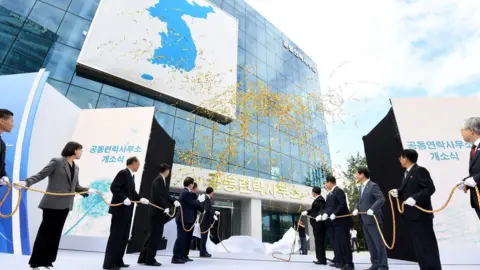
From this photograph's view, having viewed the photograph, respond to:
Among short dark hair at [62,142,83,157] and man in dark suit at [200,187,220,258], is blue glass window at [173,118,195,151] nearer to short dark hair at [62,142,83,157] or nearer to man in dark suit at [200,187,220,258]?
man in dark suit at [200,187,220,258]

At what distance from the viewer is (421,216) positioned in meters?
3.09

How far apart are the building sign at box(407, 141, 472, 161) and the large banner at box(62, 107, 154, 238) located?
7155 millimetres

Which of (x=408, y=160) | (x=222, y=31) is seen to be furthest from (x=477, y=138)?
(x=222, y=31)

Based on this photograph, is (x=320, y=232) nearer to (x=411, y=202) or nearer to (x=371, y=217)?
(x=371, y=217)

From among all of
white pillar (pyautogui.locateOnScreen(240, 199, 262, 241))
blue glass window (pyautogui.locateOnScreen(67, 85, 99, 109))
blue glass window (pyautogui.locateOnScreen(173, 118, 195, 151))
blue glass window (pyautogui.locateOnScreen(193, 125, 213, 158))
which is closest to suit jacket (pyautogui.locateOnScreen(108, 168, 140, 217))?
blue glass window (pyautogui.locateOnScreen(67, 85, 99, 109))

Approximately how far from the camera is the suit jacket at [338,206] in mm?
4777

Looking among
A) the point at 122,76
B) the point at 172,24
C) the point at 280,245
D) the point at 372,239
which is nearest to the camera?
the point at 372,239

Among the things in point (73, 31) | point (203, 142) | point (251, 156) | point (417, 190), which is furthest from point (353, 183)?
point (73, 31)

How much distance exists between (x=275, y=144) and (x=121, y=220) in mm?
15863

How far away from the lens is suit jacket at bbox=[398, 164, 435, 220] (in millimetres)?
3102

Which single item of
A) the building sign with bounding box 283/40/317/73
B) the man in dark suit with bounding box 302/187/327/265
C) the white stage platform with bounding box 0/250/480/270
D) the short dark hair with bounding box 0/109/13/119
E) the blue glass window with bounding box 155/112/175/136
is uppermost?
the building sign with bounding box 283/40/317/73

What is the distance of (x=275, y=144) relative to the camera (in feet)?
62.6

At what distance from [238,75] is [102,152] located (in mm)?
12614

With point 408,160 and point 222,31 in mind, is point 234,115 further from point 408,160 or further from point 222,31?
point 408,160
